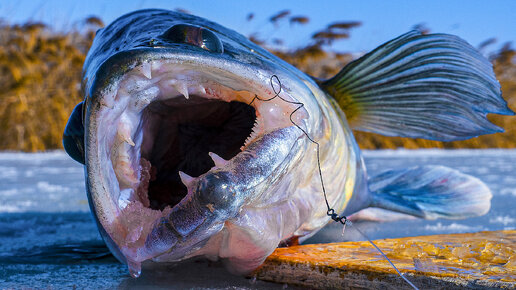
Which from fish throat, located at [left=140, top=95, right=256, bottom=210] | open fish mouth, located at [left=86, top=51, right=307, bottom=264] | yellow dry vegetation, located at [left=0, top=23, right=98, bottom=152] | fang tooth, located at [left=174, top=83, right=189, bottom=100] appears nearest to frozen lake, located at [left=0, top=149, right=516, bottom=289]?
open fish mouth, located at [left=86, top=51, right=307, bottom=264]

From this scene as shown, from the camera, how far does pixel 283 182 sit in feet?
3.86

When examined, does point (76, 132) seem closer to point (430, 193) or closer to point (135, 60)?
point (135, 60)

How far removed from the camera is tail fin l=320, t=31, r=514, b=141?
1788 mm

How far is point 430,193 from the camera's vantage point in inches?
89.5

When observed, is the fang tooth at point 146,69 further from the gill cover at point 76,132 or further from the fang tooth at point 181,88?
the gill cover at point 76,132

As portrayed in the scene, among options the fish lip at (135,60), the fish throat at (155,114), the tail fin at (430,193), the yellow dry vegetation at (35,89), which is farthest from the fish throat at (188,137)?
the yellow dry vegetation at (35,89)

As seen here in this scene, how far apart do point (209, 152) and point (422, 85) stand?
3.70 feet

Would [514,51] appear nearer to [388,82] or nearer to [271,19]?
[271,19]

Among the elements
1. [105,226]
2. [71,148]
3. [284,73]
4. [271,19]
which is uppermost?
[271,19]

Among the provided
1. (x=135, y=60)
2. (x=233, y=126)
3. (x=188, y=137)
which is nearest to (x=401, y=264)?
(x=135, y=60)

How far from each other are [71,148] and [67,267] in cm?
35

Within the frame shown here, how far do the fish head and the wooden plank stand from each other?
211 millimetres

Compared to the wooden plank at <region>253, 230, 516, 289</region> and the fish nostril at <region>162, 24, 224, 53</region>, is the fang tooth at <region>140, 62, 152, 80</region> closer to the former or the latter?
the fish nostril at <region>162, 24, 224, 53</region>

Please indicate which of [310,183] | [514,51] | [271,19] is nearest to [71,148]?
[310,183]
